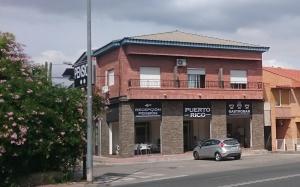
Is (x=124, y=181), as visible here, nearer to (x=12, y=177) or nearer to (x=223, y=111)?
(x=12, y=177)

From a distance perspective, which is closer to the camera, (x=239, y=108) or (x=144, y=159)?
(x=144, y=159)

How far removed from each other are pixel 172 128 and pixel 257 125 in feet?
29.4

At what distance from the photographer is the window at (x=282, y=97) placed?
5234 cm

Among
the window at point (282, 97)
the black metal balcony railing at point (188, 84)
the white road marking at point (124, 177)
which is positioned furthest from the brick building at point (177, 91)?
the white road marking at point (124, 177)

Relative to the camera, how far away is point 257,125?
49.6 metres

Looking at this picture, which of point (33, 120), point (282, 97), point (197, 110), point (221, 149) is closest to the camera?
point (33, 120)

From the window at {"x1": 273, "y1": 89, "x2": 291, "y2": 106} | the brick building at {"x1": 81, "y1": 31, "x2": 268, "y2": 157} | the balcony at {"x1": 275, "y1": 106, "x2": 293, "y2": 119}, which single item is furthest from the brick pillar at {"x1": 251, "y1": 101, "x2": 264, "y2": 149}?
the window at {"x1": 273, "y1": 89, "x2": 291, "y2": 106}

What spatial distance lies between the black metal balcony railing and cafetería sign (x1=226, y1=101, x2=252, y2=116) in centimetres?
150

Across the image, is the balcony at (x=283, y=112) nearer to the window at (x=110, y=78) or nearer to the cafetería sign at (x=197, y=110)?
the cafetería sign at (x=197, y=110)

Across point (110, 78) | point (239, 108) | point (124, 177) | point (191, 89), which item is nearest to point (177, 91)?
point (191, 89)

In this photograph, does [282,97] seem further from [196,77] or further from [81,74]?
[81,74]

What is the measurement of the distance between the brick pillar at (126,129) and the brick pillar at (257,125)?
11.9 meters

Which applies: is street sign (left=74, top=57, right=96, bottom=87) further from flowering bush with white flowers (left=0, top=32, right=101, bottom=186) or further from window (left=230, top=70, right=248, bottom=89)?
window (left=230, top=70, right=248, bottom=89)

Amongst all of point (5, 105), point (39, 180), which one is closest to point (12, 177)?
point (39, 180)
